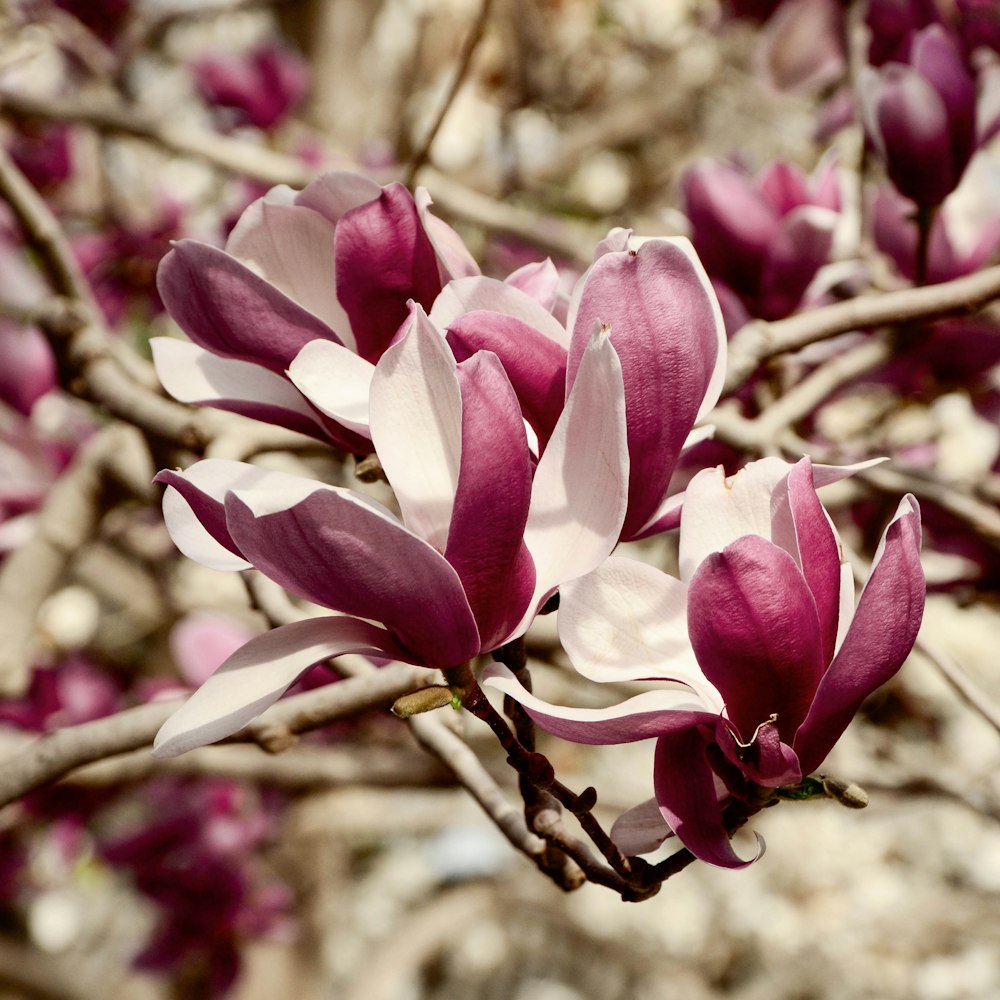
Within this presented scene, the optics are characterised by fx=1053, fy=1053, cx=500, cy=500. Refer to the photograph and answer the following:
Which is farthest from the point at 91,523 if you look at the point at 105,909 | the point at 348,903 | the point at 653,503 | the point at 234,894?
the point at 105,909

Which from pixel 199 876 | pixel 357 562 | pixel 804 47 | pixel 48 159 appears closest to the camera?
pixel 357 562

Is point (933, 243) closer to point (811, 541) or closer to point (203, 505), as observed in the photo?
point (811, 541)

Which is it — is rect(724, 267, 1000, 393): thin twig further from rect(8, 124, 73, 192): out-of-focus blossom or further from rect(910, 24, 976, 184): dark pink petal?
rect(8, 124, 73, 192): out-of-focus blossom

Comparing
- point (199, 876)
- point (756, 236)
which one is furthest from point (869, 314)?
point (199, 876)

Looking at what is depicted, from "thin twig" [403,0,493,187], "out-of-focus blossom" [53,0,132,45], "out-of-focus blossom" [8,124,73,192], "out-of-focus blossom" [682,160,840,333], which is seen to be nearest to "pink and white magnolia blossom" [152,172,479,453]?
"out-of-focus blossom" [682,160,840,333]

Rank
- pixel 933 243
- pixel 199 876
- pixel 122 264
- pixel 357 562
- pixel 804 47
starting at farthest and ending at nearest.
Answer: pixel 122 264
pixel 199 876
pixel 804 47
pixel 933 243
pixel 357 562
